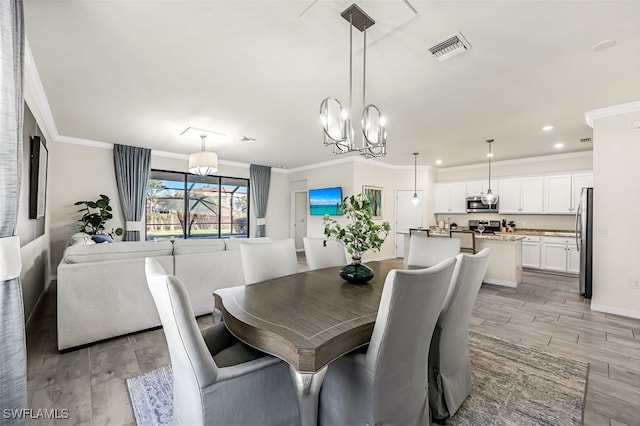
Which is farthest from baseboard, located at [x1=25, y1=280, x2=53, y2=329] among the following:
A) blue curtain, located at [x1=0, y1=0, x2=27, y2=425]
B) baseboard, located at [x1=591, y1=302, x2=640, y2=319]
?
baseboard, located at [x1=591, y1=302, x2=640, y2=319]

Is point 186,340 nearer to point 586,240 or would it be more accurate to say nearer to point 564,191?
point 586,240

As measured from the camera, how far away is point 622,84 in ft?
9.50

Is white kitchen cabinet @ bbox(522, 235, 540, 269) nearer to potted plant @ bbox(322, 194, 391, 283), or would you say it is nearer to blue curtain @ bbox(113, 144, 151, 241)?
potted plant @ bbox(322, 194, 391, 283)

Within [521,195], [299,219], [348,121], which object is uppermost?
[348,121]

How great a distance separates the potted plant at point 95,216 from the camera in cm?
511

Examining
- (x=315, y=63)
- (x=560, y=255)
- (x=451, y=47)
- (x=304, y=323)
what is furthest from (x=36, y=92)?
(x=560, y=255)

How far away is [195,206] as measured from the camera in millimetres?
7121

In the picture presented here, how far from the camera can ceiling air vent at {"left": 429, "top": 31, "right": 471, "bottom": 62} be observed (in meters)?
2.15

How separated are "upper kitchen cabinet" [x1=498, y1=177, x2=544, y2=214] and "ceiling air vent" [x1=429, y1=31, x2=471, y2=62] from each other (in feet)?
17.8

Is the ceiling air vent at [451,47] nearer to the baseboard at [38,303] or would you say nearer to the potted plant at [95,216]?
the baseboard at [38,303]

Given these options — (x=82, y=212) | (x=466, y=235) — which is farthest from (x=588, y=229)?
(x=82, y=212)

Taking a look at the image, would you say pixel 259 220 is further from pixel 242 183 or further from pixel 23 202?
pixel 23 202

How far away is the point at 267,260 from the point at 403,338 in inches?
54.6

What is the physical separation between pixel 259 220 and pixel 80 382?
5.89 metres
